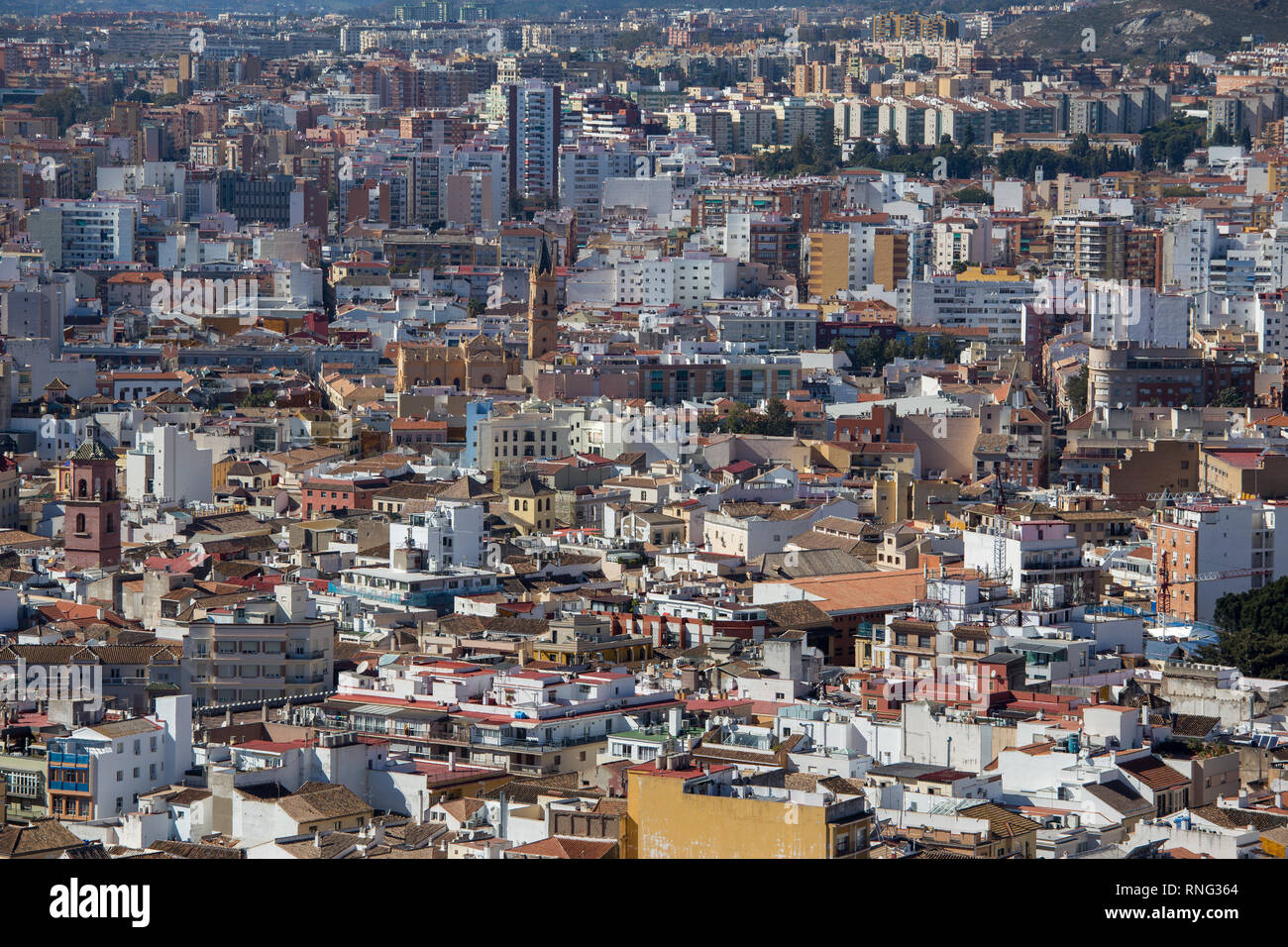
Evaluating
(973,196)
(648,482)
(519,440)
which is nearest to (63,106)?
(973,196)

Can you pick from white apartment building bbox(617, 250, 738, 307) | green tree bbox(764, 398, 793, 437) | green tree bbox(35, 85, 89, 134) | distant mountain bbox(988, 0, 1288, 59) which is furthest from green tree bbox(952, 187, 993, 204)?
distant mountain bbox(988, 0, 1288, 59)

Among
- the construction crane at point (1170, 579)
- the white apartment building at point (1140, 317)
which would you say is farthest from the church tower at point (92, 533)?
the white apartment building at point (1140, 317)

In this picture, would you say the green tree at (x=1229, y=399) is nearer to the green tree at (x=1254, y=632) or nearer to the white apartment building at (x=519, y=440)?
the white apartment building at (x=519, y=440)

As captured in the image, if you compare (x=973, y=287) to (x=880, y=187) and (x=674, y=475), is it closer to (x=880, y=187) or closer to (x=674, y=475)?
(x=880, y=187)

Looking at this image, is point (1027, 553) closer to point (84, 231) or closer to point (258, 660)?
point (258, 660)

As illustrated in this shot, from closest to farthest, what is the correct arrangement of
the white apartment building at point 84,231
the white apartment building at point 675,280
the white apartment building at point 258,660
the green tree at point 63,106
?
1. the white apartment building at point 258,660
2. the white apartment building at point 675,280
3. the white apartment building at point 84,231
4. the green tree at point 63,106

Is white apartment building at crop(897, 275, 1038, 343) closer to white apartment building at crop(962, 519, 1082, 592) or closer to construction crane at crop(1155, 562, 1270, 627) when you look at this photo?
construction crane at crop(1155, 562, 1270, 627)

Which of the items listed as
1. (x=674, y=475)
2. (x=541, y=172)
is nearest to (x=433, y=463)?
(x=674, y=475)
